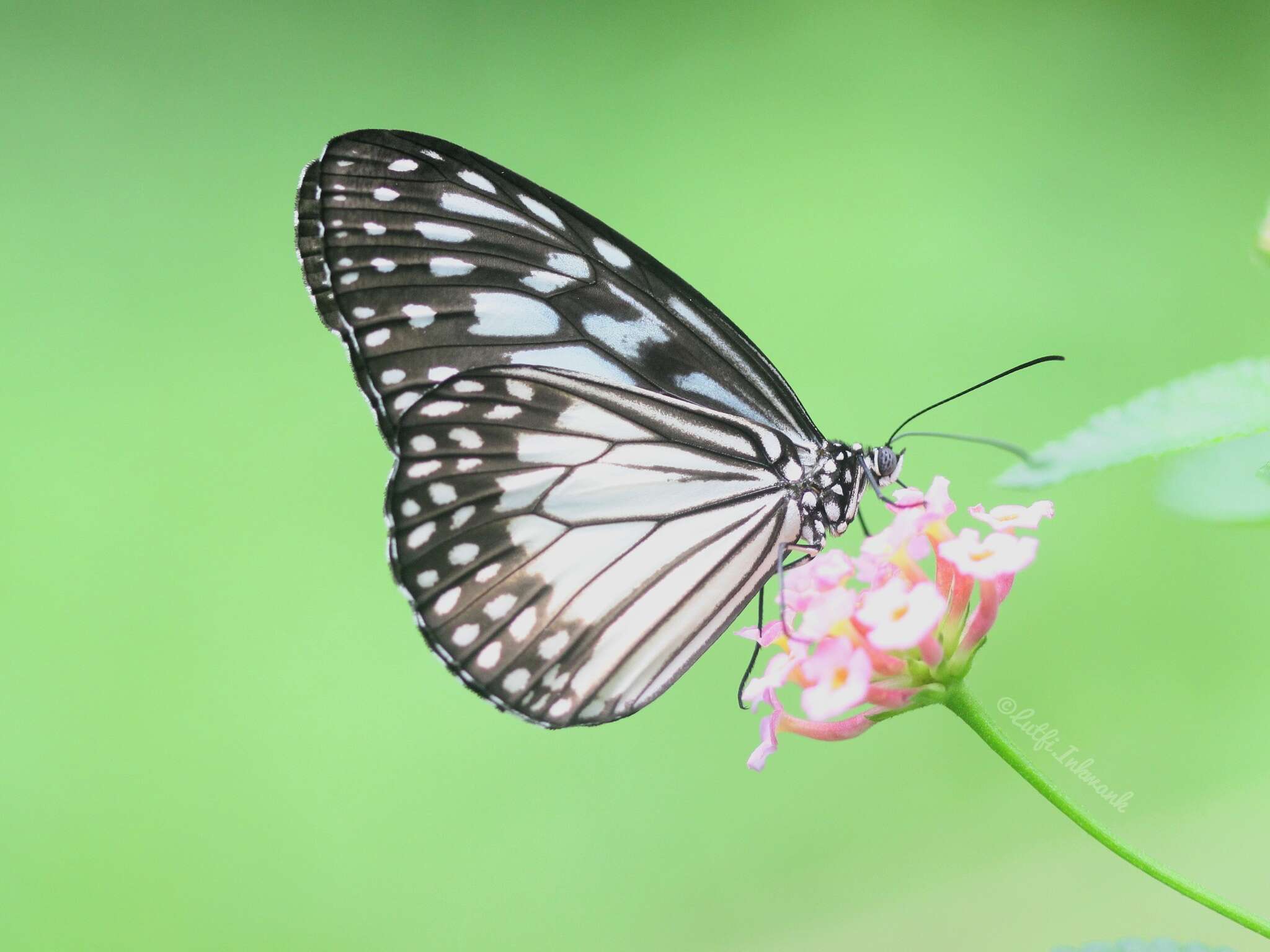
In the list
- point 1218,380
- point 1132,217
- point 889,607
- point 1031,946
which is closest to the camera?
point 1218,380

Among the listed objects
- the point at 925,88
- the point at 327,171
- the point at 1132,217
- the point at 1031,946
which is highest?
the point at 327,171

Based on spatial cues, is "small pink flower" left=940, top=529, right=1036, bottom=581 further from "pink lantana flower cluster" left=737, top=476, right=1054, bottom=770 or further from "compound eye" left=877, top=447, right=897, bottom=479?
"compound eye" left=877, top=447, right=897, bottom=479

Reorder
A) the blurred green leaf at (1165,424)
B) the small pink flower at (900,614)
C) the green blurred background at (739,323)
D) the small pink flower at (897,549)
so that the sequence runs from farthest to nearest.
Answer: the green blurred background at (739,323) → the small pink flower at (897,549) → the small pink flower at (900,614) → the blurred green leaf at (1165,424)

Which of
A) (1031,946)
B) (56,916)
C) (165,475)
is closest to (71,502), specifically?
(165,475)

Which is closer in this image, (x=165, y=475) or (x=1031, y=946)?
(x=1031, y=946)

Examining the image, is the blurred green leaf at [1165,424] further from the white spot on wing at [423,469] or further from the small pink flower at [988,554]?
the white spot on wing at [423,469]

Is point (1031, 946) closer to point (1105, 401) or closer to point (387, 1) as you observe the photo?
point (1105, 401)

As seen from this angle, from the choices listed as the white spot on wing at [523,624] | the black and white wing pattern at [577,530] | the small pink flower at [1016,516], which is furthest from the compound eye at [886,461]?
the white spot on wing at [523,624]

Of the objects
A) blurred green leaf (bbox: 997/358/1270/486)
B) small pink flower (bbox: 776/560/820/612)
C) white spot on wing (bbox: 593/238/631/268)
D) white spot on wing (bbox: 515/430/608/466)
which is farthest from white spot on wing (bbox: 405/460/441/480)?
blurred green leaf (bbox: 997/358/1270/486)
